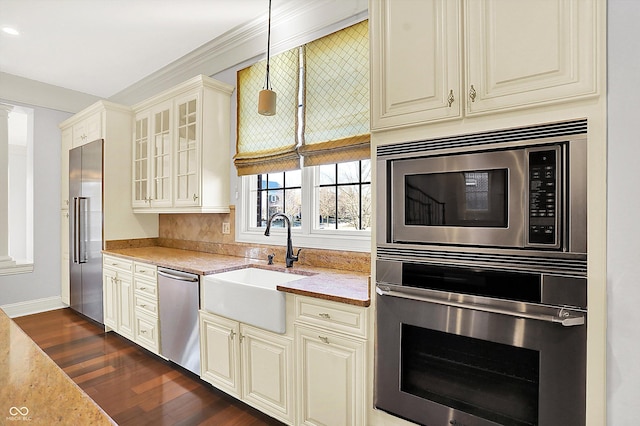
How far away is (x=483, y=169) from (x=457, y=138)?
6.7 inches

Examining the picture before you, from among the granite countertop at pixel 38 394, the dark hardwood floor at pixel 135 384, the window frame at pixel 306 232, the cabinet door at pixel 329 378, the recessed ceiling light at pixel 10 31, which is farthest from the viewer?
the recessed ceiling light at pixel 10 31

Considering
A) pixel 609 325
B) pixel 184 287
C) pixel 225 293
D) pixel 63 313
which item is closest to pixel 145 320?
pixel 184 287

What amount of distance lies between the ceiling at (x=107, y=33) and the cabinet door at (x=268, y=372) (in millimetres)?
2434

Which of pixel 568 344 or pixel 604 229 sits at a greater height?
pixel 604 229

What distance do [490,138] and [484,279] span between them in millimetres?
555

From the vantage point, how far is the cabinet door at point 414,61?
1412 mm

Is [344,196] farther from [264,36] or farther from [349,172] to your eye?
[264,36]

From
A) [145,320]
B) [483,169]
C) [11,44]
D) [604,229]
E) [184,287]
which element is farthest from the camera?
[11,44]

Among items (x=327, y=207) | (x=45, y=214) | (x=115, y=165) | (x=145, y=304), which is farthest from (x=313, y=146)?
(x=45, y=214)

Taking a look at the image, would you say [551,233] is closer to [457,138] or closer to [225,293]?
[457,138]

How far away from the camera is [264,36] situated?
291cm

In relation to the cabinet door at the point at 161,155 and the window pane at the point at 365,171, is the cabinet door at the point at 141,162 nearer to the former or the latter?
the cabinet door at the point at 161,155

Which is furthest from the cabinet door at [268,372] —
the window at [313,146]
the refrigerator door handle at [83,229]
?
the refrigerator door handle at [83,229]

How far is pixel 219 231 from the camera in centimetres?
338
